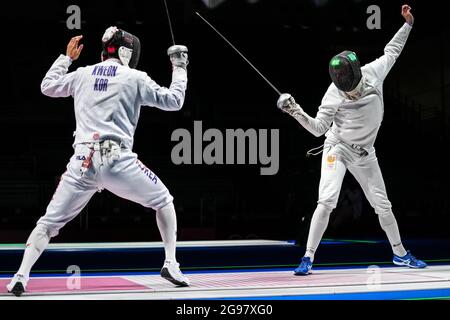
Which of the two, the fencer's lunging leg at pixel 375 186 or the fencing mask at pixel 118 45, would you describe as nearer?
the fencing mask at pixel 118 45

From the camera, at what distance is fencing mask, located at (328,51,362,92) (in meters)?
3.19

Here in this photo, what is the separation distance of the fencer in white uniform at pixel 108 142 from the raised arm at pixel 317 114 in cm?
58

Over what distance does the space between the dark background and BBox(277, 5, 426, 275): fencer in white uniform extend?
10.7 feet

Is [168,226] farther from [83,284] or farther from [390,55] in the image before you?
[390,55]

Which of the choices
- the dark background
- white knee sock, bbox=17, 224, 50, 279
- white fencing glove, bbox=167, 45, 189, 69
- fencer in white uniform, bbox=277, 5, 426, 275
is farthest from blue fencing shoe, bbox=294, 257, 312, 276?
the dark background

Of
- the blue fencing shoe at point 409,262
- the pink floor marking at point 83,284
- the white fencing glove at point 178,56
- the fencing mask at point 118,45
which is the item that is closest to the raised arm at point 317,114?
the white fencing glove at point 178,56

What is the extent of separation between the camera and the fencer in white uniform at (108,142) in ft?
8.18

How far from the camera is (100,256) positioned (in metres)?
3.64

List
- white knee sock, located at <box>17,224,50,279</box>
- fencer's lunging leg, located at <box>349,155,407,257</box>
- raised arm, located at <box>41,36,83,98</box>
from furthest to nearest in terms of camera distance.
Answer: fencer's lunging leg, located at <box>349,155,407,257</box> < raised arm, located at <box>41,36,83,98</box> < white knee sock, located at <box>17,224,50,279</box>

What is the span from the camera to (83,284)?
2775 mm

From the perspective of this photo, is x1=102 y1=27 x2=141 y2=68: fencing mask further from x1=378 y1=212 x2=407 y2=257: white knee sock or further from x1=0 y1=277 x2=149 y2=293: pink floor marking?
x1=378 y1=212 x2=407 y2=257: white knee sock

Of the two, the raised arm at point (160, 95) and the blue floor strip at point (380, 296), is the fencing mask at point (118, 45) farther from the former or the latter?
the blue floor strip at point (380, 296)

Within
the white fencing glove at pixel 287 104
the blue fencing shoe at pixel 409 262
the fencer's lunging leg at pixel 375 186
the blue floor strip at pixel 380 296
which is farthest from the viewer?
the blue fencing shoe at pixel 409 262

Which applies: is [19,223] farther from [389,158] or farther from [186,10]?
[389,158]
